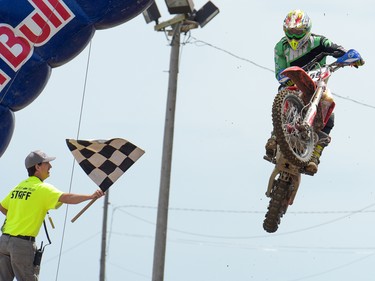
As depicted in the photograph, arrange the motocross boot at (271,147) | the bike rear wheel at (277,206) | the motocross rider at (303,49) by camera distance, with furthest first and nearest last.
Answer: the bike rear wheel at (277,206), the motocross rider at (303,49), the motocross boot at (271,147)

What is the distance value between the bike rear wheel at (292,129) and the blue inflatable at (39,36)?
5.93 ft

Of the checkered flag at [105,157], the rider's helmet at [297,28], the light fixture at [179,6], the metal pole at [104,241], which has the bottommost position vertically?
the metal pole at [104,241]

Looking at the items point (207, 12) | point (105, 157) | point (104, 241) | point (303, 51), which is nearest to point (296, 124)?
point (303, 51)

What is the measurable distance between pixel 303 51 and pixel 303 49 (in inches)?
1.0

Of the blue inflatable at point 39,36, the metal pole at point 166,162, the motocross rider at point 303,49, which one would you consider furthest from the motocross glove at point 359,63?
the metal pole at point 166,162

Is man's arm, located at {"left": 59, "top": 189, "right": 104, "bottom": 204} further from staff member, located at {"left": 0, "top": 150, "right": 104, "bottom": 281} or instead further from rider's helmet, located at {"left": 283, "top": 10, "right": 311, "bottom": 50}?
rider's helmet, located at {"left": 283, "top": 10, "right": 311, "bottom": 50}

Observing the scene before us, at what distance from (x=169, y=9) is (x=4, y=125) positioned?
4060 mm

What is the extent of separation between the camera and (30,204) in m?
12.0

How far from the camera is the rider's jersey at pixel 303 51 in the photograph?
48.9 feet

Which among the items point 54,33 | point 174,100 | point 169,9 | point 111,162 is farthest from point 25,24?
point 174,100

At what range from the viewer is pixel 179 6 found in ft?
57.7

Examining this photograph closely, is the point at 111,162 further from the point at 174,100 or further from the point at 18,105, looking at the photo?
the point at 174,100

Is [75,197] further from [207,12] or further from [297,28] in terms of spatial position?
[207,12]

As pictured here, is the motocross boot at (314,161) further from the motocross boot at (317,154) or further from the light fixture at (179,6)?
the light fixture at (179,6)
